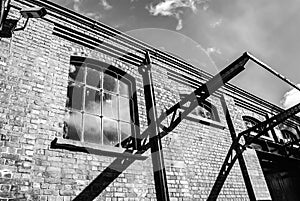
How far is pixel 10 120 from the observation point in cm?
332

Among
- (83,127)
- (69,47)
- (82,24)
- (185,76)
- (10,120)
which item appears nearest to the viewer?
(10,120)

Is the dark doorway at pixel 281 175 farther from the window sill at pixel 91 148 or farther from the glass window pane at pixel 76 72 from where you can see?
the glass window pane at pixel 76 72

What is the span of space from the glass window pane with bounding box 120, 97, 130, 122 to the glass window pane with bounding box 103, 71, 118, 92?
34 centimetres

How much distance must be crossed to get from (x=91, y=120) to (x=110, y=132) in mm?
476

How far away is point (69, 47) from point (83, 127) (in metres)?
1.95

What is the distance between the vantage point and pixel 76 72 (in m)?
4.79

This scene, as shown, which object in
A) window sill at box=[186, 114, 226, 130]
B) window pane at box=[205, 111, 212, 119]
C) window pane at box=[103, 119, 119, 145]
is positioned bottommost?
window pane at box=[103, 119, 119, 145]

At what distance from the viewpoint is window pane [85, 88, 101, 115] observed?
4488 mm

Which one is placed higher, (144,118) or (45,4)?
A: (45,4)

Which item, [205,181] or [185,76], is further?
[185,76]

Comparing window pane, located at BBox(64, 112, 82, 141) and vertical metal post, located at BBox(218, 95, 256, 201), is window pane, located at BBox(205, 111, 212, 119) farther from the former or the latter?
window pane, located at BBox(64, 112, 82, 141)

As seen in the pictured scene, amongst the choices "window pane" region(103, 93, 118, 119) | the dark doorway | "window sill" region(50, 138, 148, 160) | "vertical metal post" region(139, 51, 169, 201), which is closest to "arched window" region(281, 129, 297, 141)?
the dark doorway

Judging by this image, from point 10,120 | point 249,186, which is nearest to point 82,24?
point 10,120

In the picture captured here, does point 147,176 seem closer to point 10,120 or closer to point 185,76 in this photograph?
point 10,120
